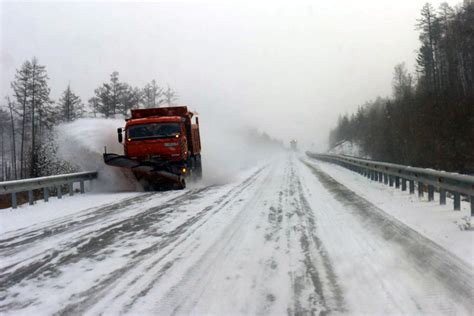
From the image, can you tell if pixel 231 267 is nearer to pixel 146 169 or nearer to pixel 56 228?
pixel 56 228

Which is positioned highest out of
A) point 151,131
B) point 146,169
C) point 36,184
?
point 151,131

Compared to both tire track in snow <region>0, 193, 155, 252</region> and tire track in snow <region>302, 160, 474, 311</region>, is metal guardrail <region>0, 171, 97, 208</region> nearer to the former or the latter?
tire track in snow <region>0, 193, 155, 252</region>

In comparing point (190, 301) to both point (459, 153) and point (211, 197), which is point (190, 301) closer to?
point (211, 197)

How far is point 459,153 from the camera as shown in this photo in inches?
1179

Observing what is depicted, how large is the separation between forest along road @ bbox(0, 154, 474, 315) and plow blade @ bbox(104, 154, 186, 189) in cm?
569

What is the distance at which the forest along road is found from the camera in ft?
12.7

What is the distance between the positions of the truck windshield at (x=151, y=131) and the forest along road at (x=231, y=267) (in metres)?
7.06

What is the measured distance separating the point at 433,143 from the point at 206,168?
18916 mm

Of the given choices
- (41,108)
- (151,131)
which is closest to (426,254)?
(151,131)

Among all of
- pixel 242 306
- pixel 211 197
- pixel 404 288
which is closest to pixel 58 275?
pixel 242 306

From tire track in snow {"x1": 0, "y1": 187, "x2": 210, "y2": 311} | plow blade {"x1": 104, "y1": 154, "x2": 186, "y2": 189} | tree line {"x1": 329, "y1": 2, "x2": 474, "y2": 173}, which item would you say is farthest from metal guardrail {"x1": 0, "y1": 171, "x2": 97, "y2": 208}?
tree line {"x1": 329, "y1": 2, "x2": 474, "y2": 173}

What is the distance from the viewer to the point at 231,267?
505 cm

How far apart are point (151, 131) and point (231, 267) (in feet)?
37.2

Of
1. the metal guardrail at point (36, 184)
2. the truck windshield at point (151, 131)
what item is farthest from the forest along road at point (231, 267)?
the truck windshield at point (151, 131)
